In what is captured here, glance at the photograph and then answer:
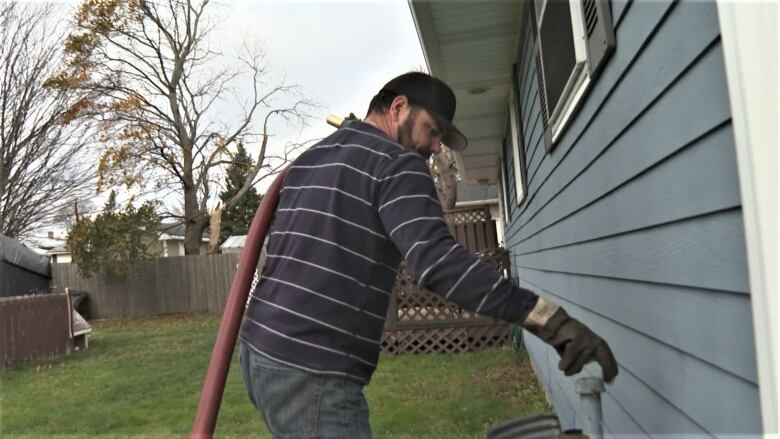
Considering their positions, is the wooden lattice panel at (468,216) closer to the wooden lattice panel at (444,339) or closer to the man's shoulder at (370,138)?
the wooden lattice panel at (444,339)

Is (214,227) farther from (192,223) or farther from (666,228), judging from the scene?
(666,228)

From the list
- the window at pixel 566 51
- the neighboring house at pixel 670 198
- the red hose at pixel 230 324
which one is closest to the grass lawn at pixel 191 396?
the neighboring house at pixel 670 198

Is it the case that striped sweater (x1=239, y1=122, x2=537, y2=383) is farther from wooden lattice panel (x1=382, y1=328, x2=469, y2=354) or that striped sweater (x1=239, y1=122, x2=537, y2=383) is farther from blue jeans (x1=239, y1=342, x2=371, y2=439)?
wooden lattice panel (x1=382, y1=328, x2=469, y2=354)

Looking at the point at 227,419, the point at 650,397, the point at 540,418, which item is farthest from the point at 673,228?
the point at 227,419

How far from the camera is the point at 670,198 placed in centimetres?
168

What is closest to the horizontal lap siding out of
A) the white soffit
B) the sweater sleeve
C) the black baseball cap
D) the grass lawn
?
the sweater sleeve

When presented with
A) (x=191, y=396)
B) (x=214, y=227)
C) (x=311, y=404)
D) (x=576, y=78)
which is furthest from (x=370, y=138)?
(x=214, y=227)

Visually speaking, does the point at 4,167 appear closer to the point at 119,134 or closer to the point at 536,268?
the point at 119,134

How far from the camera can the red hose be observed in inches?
79.9

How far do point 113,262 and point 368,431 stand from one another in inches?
741

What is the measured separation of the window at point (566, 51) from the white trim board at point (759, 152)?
42.7 inches

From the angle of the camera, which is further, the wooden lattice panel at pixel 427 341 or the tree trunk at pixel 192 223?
the tree trunk at pixel 192 223

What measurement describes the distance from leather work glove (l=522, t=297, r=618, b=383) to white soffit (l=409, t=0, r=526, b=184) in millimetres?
3308

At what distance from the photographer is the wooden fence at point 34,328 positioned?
955cm
